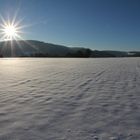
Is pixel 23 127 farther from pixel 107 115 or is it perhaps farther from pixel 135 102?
pixel 135 102

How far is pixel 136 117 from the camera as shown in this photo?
4414mm

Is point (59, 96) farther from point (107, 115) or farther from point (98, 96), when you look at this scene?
point (107, 115)

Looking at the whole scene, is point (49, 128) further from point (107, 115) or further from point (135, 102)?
point (135, 102)

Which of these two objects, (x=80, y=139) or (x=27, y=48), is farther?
(x=27, y=48)

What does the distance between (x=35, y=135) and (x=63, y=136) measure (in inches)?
18.1

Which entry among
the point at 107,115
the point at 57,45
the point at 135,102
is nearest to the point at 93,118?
the point at 107,115

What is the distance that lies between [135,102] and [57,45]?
194 metres

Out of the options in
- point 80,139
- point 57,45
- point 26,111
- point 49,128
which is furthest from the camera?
point 57,45

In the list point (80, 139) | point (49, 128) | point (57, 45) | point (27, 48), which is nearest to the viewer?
point (80, 139)

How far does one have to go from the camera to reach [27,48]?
179 metres

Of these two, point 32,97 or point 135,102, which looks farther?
point 32,97

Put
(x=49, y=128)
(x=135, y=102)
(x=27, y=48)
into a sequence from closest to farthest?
(x=49, y=128), (x=135, y=102), (x=27, y=48)

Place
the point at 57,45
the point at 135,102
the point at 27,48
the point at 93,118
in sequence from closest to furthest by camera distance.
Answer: the point at 93,118 → the point at 135,102 → the point at 27,48 → the point at 57,45

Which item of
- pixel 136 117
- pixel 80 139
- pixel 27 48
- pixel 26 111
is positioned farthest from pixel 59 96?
pixel 27 48
